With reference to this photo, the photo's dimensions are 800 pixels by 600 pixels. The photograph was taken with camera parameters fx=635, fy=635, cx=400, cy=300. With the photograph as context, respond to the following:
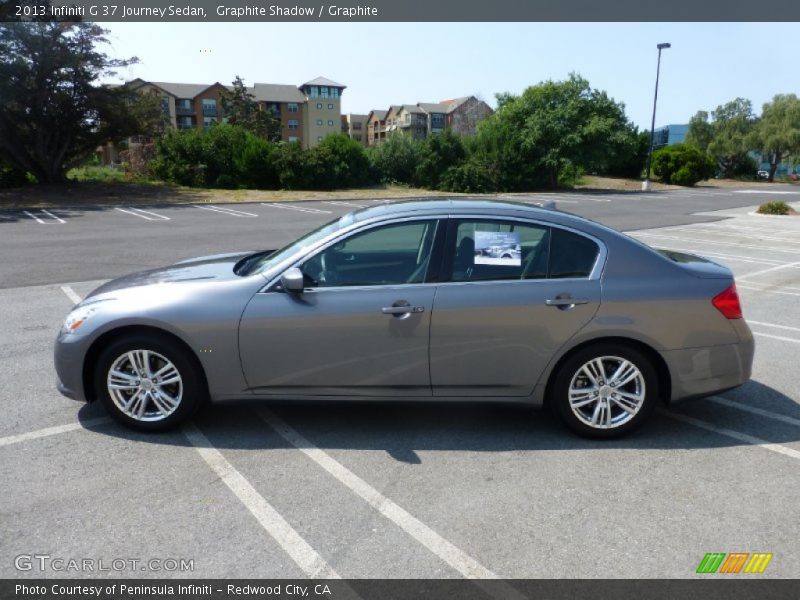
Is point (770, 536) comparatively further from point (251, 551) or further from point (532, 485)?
point (251, 551)

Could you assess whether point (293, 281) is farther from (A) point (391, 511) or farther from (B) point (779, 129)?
(B) point (779, 129)

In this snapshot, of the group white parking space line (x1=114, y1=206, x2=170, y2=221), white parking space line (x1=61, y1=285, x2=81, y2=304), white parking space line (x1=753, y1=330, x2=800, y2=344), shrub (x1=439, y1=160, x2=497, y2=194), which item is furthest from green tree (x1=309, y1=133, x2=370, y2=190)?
white parking space line (x1=753, y1=330, x2=800, y2=344)

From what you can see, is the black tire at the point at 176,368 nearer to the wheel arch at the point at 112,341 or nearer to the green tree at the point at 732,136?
the wheel arch at the point at 112,341

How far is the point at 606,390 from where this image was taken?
13.7 feet

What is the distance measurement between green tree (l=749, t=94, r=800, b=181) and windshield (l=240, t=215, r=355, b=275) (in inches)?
2859

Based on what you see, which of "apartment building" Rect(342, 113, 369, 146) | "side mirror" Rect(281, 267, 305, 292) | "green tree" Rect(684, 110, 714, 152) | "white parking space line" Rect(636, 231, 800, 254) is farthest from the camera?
"apartment building" Rect(342, 113, 369, 146)

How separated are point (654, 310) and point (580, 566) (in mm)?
1843

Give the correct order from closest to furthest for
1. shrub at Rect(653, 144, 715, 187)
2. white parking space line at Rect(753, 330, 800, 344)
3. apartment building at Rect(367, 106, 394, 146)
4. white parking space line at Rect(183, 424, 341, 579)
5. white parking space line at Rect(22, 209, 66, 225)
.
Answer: white parking space line at Rect(183, 424, 341, 579) < white parking space line at Rect(753, 330, 800, 344) < white parking space line at Rect(22, 209, 66, 225) < shrub at Rect(653, 144, 715, 187) < apartment building at Rect(367, 106, 394, 146)

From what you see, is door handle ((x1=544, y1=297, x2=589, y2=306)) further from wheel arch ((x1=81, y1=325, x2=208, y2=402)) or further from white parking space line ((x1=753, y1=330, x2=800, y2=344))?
white parking space line ((x1=753, y1=330, x2=800, y2=344))

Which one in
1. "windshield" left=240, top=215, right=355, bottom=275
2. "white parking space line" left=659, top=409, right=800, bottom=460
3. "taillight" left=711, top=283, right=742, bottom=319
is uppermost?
"windshield" left=240, top=215, right=355, bottom=275

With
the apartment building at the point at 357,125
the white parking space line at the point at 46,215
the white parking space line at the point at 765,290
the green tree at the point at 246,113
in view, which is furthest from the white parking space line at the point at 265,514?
the apartment building at the point at 357,125

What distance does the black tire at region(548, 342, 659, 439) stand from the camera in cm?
414

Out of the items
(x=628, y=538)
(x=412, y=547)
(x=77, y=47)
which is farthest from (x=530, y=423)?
(x=77, y=47)

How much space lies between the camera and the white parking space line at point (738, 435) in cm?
414
